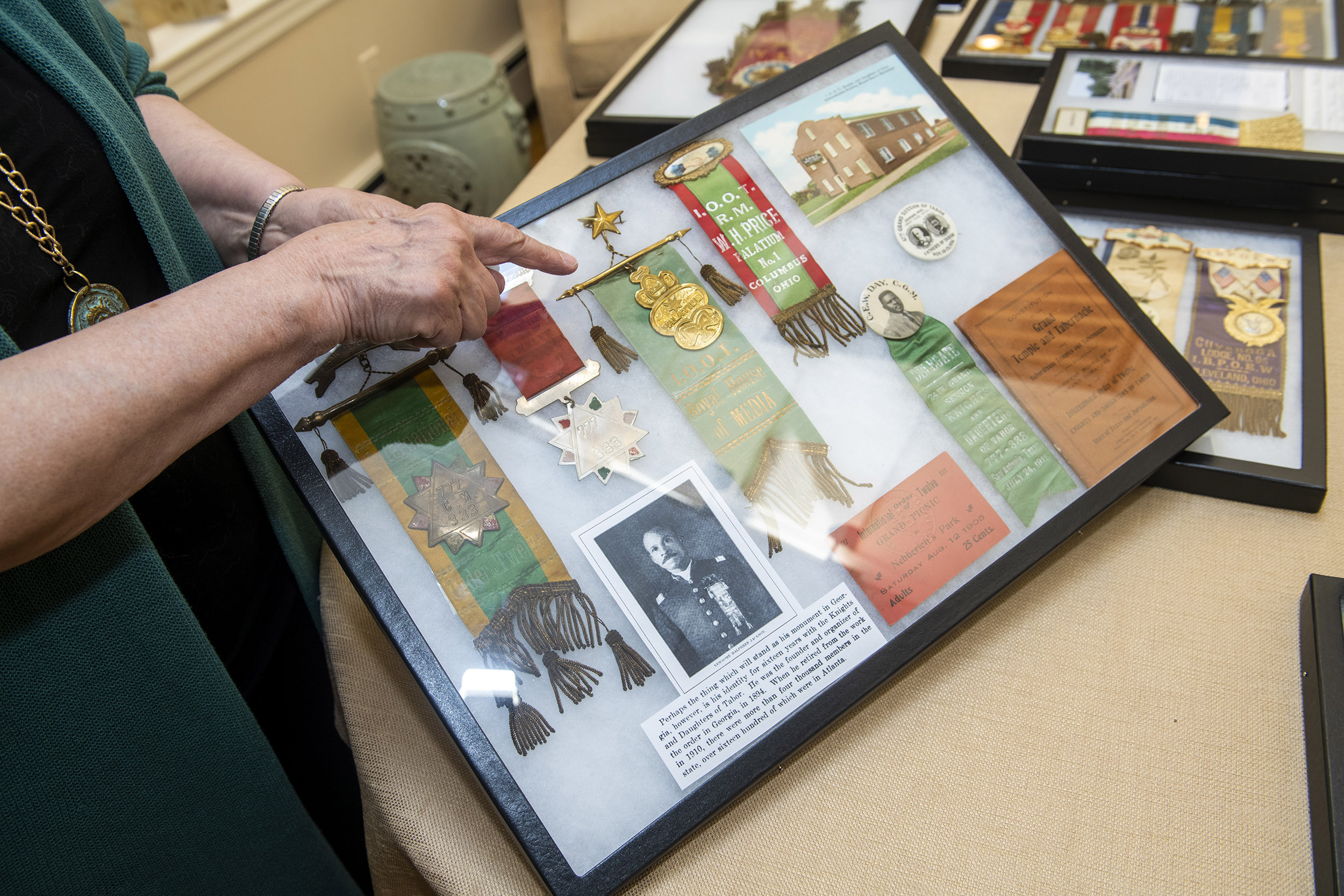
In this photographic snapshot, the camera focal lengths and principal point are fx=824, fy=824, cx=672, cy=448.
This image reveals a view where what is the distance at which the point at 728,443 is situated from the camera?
2.30 ft

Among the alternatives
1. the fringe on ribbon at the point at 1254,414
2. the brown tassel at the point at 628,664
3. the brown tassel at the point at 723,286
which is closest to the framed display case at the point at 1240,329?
the fringe on ribbon at the point at 1254,414

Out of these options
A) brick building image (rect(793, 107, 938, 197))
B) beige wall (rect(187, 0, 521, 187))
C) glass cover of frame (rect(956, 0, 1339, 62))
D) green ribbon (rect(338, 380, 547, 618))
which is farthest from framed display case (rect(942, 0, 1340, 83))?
beige wall (rect(187, 0, 521, 187))

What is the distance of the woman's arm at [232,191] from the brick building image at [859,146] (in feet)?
1.29

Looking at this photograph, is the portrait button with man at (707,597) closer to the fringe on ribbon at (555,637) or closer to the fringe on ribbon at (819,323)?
the fringe on ribbon at (555,637)

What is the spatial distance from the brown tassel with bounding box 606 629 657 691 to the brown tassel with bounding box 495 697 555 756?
0.21 ft

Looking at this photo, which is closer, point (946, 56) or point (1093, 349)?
point (1093, 349)

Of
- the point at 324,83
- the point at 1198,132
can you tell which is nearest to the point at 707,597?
the point at 1198,132

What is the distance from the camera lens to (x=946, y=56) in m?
1.37

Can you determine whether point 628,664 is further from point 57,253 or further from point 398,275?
point 57,253

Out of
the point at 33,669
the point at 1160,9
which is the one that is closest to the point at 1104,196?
the point at 1160,9

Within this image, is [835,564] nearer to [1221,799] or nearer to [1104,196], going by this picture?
[1221,799]

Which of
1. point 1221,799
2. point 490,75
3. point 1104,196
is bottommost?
point 1221,799

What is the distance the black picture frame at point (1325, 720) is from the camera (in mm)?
606

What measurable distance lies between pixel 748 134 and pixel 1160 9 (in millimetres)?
1036
